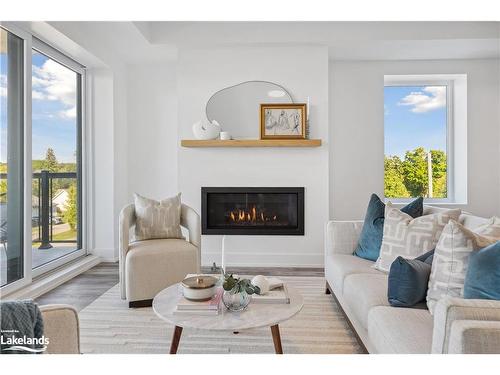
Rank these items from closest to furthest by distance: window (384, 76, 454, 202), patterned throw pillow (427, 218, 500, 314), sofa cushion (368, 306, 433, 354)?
1. sofa cushion (368, 306, 433, 354)
2. patterned throw pillow (427, 218, 500, 314)
3. window (384, 76, 454, 202)

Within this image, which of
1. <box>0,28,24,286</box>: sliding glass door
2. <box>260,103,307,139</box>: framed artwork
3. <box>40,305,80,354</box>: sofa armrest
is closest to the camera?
<box>40,305,80,354</box>: sofa armrest

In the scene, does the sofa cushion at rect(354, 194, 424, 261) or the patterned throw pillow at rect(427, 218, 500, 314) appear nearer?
the patterned throw pillow at rect(427, 218, 500, 314)

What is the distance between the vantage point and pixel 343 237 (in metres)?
2.77

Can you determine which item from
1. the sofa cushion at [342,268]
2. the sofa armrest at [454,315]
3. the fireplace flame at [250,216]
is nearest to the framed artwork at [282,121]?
the fireplace flame at [250,216]

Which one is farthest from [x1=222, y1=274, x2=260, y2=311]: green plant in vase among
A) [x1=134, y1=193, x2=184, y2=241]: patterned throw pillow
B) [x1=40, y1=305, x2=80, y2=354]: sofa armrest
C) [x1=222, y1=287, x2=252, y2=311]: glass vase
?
[x1=134, y1=193, x2=184, y2=241]: patterned throw pillow

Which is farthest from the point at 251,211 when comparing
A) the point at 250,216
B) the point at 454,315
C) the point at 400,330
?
the point at 454,315

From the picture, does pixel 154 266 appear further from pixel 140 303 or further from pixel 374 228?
pixel 374 228

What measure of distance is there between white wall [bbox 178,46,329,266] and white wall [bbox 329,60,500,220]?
1.65 ft

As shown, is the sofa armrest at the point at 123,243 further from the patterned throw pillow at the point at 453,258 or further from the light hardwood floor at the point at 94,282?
the patterned throw pillow at the point at 453,258

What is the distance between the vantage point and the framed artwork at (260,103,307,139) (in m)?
3.85

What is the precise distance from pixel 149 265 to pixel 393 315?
1.79 metres

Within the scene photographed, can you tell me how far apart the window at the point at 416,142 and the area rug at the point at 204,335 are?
2.50 meters

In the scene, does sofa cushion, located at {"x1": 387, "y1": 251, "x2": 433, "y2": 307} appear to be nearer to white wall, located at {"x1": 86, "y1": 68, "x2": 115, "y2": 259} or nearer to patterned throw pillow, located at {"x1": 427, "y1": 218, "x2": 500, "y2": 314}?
patterned throw pillow, located at {"x1": 427, "y1": 218, "x2": 500, "y2": 314}

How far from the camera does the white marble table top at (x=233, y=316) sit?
1508mm
